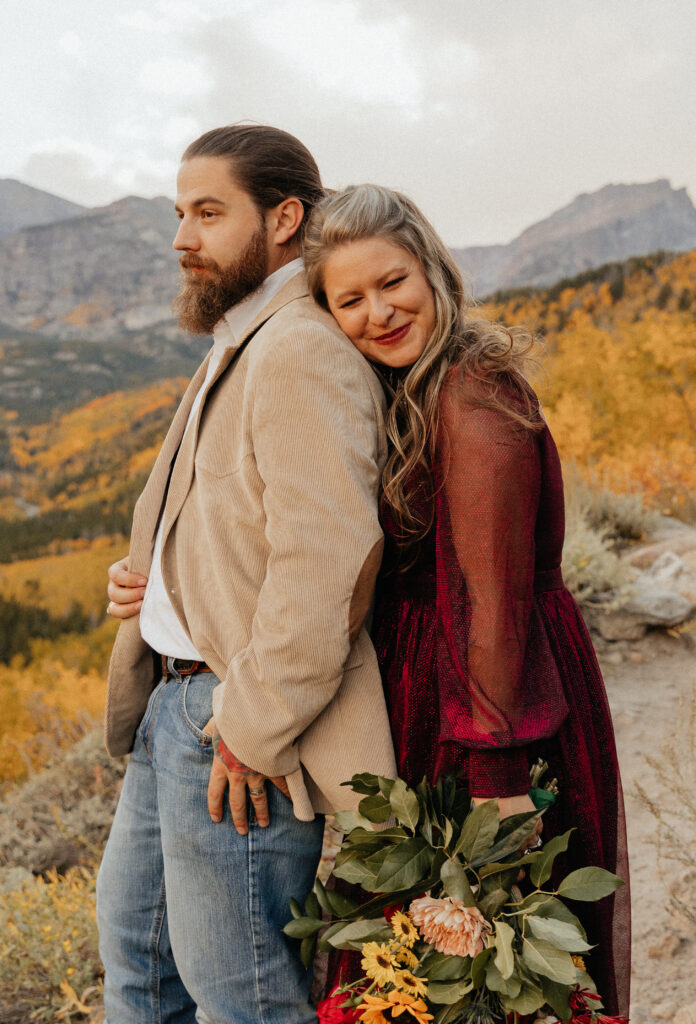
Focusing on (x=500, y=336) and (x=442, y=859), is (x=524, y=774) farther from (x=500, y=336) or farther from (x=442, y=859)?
(x=500, y=336)

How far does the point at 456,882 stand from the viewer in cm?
102

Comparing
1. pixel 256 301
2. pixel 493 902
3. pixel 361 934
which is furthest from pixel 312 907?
pixel 256 301

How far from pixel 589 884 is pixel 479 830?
165 mm

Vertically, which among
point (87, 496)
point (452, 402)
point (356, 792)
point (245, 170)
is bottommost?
point (87, 496)

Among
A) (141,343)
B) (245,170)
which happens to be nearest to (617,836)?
(245,170)

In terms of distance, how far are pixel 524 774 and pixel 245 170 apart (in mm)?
1257

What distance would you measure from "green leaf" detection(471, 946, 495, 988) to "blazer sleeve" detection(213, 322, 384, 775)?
14.8 inches

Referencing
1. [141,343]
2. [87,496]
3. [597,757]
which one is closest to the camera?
[597,757]

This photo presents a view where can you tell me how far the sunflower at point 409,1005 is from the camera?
102cm

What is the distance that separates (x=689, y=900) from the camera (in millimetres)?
2322

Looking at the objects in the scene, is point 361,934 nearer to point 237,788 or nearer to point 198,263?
point 237,788

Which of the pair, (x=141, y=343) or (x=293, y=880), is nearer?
(x=293, y=880)

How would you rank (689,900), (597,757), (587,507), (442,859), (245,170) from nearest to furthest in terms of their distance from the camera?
(442,859)
(597,757)
(245,170)
(689,900)
(587,507)

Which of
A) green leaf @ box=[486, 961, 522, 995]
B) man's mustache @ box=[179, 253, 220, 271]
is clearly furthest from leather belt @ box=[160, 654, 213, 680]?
man's mustache @ box=[179, 253, 220, 271]
